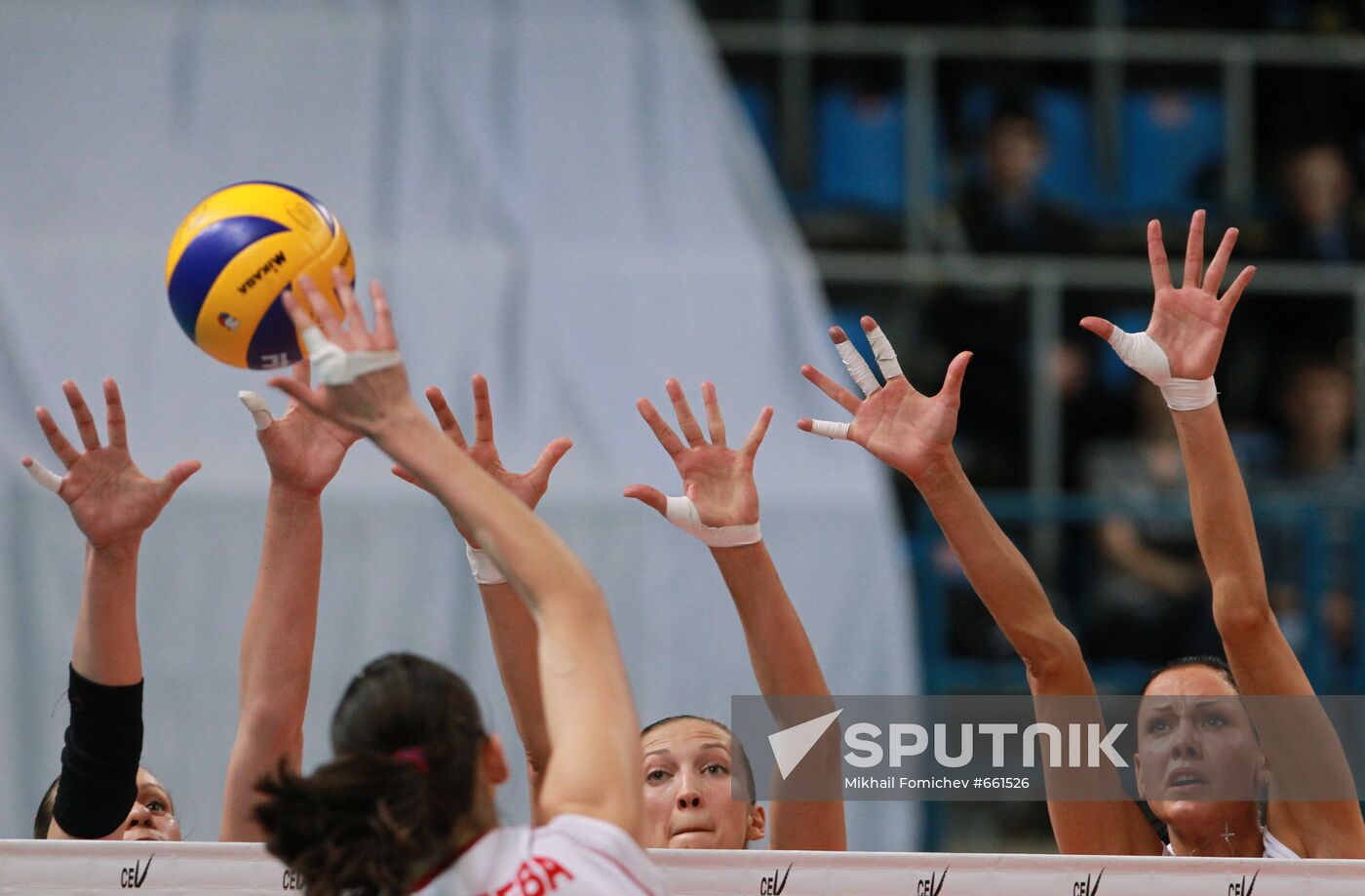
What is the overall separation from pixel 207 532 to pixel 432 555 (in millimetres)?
1042

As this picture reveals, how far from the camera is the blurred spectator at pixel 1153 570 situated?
9.05 metres

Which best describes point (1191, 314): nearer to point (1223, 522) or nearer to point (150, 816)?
point (1223, 522)

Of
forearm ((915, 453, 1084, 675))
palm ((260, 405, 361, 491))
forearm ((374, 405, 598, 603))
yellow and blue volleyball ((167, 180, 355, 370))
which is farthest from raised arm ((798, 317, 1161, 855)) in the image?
forearm ((374, 405, 598, 603))

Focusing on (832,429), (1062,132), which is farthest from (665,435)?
(1062,132)

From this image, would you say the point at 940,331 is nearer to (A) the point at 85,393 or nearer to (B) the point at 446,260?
(B) the point at 446,260

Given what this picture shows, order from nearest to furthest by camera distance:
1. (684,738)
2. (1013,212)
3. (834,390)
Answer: (834,390), (684,738), (1013,212)

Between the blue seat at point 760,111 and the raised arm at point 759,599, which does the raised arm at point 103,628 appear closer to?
the raised arm at point 759,599

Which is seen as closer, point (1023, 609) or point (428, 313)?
point (1023, 609)

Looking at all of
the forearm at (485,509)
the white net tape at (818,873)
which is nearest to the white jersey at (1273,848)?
the white net tape at (818,873)

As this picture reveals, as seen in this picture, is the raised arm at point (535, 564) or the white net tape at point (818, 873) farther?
the white net tape at point (818, 873)

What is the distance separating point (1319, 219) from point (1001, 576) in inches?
298

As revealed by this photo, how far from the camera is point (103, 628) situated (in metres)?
3.79

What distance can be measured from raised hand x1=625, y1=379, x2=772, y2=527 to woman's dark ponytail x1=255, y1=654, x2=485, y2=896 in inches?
54.4

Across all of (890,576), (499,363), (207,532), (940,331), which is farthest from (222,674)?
(940,331)
